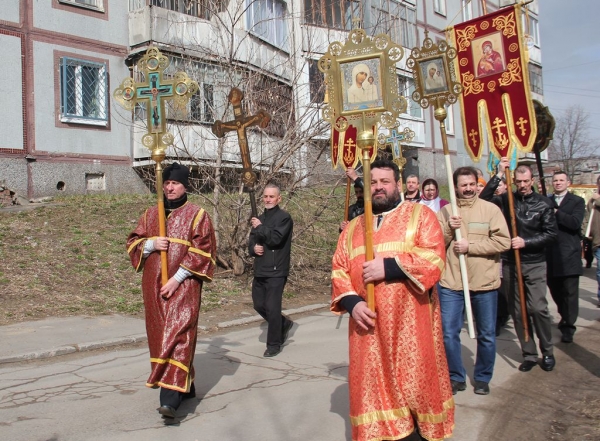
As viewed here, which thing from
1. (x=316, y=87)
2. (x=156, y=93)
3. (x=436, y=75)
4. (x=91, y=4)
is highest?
(x=91, y=4)

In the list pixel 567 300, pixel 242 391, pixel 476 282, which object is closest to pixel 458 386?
pixel 476 282

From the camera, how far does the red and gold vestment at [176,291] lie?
5082 mm

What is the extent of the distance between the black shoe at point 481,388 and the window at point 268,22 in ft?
50.0

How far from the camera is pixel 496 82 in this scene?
743cm

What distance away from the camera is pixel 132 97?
19.5 ft

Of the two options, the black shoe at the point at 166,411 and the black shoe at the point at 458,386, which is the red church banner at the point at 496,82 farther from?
the black shoe at the point at 166,411

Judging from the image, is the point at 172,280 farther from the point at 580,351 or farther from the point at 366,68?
the point at 580,351

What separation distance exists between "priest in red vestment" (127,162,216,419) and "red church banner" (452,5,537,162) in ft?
12.3

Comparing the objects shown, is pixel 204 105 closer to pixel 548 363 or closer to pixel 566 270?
pixel 566 270

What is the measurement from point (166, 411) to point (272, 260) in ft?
9.66

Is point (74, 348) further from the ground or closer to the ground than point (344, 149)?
closer to the ground

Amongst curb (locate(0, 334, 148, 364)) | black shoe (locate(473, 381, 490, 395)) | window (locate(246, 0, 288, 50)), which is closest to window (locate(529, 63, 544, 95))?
window (locate(246, 0, 288, 50))

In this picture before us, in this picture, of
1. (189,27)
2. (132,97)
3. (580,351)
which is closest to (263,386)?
(132,97)

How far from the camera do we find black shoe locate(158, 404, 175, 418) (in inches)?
191
